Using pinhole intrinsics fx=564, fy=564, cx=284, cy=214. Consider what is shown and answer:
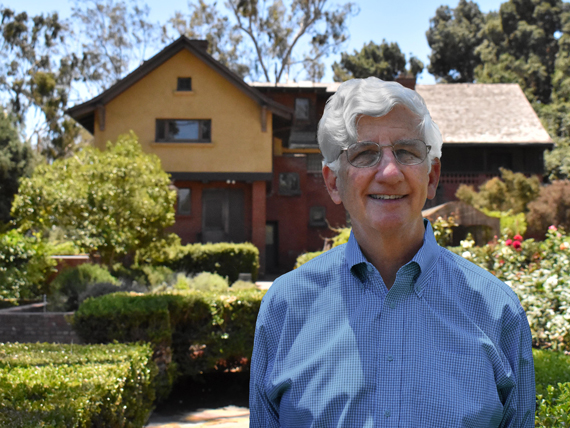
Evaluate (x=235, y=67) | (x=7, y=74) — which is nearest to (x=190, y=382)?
(x=235, y=67)

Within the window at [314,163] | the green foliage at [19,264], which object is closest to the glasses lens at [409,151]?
the green foliage at [19,264]

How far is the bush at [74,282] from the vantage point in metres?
12.3

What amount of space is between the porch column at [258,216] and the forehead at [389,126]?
21652mm

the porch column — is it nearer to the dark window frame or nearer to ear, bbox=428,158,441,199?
the dark window frame

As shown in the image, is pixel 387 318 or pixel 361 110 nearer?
pixel 387 318

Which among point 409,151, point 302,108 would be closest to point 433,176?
point 409,151

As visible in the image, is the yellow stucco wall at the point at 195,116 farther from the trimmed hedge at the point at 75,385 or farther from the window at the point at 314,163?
the trimmed hedge at the point at 75,385

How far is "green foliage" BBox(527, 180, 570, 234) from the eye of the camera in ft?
67.6

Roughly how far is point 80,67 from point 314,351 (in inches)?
1629

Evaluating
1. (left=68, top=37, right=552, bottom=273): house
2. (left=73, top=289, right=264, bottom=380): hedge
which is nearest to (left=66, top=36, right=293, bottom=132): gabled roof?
(left=68, top=37, right=552, bottom=273): house

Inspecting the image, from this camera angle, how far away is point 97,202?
14141 millimetres

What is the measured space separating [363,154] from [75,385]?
3224mm

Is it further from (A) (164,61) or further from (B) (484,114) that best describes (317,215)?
(B) (484,114)

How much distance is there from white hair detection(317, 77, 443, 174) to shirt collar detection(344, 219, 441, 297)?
33cm
